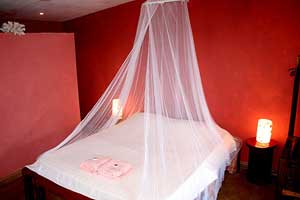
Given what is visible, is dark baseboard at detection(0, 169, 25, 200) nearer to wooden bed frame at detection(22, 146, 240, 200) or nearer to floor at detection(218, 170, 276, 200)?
wooden bed frame at detection(22, 146, 240, 200)

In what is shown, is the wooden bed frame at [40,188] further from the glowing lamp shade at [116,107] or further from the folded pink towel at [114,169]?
the glowing lamp shade at [116,107]

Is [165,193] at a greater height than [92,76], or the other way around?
[92,76]

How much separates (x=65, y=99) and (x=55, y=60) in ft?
2.18

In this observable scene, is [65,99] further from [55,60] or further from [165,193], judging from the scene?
[165,193]

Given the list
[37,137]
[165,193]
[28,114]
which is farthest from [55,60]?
[165,193]

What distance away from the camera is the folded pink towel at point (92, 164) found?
104 inches

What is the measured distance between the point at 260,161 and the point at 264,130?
40cm

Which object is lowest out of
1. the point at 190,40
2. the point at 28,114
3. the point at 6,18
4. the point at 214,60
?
the point at 28,114

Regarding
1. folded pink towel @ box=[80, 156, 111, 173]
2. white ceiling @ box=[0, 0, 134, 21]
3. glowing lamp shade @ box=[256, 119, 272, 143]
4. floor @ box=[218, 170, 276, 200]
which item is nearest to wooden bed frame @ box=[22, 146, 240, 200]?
folded pink towel @ box=[80, 156, 111, 173]

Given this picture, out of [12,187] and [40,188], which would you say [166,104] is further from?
[12,187]

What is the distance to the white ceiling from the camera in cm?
350

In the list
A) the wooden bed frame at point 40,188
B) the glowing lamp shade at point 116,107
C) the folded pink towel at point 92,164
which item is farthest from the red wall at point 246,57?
the wooden bed frame at point 40,188

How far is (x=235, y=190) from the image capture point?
3.31 meters

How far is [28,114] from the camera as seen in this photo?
12.6ft
